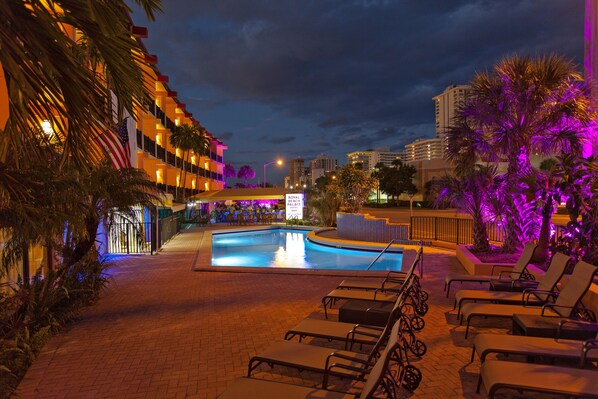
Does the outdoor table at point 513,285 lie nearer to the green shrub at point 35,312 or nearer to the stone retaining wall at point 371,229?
the green shrub at point 35,312

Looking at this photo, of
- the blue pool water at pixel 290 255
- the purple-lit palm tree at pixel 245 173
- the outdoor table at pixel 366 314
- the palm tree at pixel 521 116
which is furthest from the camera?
the purple-lit palm tree at pixel 245 173

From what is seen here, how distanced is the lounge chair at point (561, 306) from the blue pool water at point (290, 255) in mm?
7126

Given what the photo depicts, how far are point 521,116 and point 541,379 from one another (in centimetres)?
843

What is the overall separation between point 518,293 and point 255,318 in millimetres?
4004

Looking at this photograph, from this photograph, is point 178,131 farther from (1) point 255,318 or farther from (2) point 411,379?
(2) point 411,379

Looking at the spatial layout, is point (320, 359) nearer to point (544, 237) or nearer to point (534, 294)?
point (534, 294)

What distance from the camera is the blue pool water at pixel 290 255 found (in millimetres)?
13430

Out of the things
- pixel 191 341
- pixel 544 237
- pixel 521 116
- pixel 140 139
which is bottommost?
pixel 191 341

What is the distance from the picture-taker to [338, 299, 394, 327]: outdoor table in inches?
211

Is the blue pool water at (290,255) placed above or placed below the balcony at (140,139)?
below

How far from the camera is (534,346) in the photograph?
3955 millimetres

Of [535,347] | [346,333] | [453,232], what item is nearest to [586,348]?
[535,347]

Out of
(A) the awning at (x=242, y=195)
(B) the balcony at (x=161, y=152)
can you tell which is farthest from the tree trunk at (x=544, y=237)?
(B) the balcony at (x=161, y=152)

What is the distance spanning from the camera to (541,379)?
327cm
